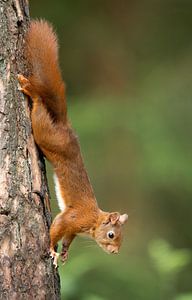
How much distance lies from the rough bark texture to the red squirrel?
7 centimetres

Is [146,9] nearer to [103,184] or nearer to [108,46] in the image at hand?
[108,46]

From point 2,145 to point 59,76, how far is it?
578 millimetres

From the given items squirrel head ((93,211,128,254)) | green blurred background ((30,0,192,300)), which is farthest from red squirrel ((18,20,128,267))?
green blurred background ((30,0,192,300))

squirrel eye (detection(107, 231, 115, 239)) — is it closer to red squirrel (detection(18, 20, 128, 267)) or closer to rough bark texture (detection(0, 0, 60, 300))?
red squirrel (detection(18, 20, 128, 267))

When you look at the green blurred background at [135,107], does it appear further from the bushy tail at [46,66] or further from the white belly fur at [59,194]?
the bushy tail at [46,66]

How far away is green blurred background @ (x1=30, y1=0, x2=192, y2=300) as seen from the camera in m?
7.72

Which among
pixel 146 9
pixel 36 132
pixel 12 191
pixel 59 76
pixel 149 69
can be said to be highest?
pixel 146 9

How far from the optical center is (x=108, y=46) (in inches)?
357

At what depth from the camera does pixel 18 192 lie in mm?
3367

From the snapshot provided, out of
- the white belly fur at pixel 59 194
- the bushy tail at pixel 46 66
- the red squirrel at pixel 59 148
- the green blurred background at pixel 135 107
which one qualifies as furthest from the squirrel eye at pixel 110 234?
the green blurred background at pixel 135 107

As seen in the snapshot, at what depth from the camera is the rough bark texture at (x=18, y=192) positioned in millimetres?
3299

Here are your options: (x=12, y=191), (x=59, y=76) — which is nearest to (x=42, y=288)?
(x=12, y=191)

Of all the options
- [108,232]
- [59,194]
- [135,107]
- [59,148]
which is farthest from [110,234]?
[135,107]

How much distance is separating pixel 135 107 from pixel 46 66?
4.23 metres
